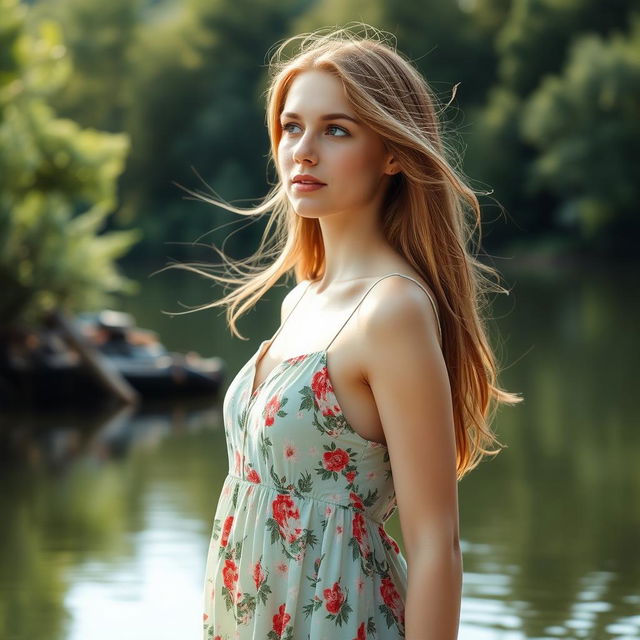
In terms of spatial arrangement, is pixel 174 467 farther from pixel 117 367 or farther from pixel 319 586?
pixel 319 586

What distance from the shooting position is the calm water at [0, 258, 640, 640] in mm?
6230

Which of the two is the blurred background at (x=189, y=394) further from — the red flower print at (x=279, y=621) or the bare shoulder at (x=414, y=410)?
the red flower print at (x=279, y=621)

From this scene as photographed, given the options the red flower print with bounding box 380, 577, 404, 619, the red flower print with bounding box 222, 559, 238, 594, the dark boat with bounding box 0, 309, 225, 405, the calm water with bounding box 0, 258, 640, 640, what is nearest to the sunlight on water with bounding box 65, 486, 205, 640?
the calm water with bounding box 0, 258, 640, 640

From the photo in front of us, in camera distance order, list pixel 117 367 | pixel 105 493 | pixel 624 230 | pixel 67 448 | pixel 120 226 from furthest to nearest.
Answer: pixel 120 226 < pixel 624 230 < pixel 117 367 < pixel 67 448 < pixel 105 493

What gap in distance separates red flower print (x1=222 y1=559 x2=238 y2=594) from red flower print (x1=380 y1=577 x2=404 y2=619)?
8.8 inches

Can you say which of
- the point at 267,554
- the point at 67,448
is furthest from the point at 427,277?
the point at 67,448

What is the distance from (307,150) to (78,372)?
41.0ft

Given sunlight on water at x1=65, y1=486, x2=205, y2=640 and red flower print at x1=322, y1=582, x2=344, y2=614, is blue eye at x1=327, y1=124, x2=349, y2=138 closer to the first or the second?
red flower print at x1=322, y1=582, x2=344, y2=614

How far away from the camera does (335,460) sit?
73.3 inches

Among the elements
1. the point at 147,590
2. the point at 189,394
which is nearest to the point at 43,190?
the point at 189,394

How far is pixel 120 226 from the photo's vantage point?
52.9 metres

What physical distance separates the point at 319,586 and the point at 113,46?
180ft

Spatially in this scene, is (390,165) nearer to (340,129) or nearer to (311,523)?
(340,129)

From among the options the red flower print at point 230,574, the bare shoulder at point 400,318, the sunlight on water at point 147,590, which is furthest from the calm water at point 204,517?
the bare shoulder at point 400,318
